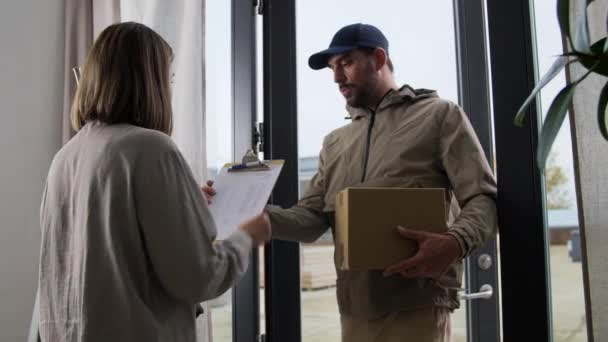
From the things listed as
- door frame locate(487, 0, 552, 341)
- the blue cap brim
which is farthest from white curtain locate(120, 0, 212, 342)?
door frame locate(487, 0, 552, 341)

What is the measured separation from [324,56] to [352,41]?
0.38 feet

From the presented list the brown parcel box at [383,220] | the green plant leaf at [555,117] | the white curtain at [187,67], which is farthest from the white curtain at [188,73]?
the green plant leaf at [555,117]

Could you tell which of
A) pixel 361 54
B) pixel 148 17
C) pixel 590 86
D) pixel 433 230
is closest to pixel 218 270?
pixel 433 230

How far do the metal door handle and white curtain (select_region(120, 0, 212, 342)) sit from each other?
104 centimetres

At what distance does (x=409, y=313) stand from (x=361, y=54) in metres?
0.90

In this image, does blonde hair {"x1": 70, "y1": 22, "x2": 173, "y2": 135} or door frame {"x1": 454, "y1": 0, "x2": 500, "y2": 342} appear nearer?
blonde hair {"x1": 70, "y1": 22, "x2": 173, "y2": 135}

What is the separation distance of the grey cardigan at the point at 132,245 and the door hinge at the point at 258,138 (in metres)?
1.03

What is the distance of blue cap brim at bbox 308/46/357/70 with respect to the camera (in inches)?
74.6

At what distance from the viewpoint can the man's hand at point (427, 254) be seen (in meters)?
1.32

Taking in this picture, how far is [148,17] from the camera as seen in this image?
2.48 meters

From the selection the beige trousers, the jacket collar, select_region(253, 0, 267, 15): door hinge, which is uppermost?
select_region(253, 0, 267, 15): door hinge

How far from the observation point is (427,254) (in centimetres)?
132

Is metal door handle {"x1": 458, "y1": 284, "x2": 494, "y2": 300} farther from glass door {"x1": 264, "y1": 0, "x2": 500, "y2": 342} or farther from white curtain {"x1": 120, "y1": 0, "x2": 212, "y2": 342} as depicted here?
white curtain {"x1": 120, "y1": 0, "x2": 212, "y2": 342}

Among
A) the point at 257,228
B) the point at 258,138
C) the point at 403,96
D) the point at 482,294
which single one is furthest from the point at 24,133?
the point at 482,294
